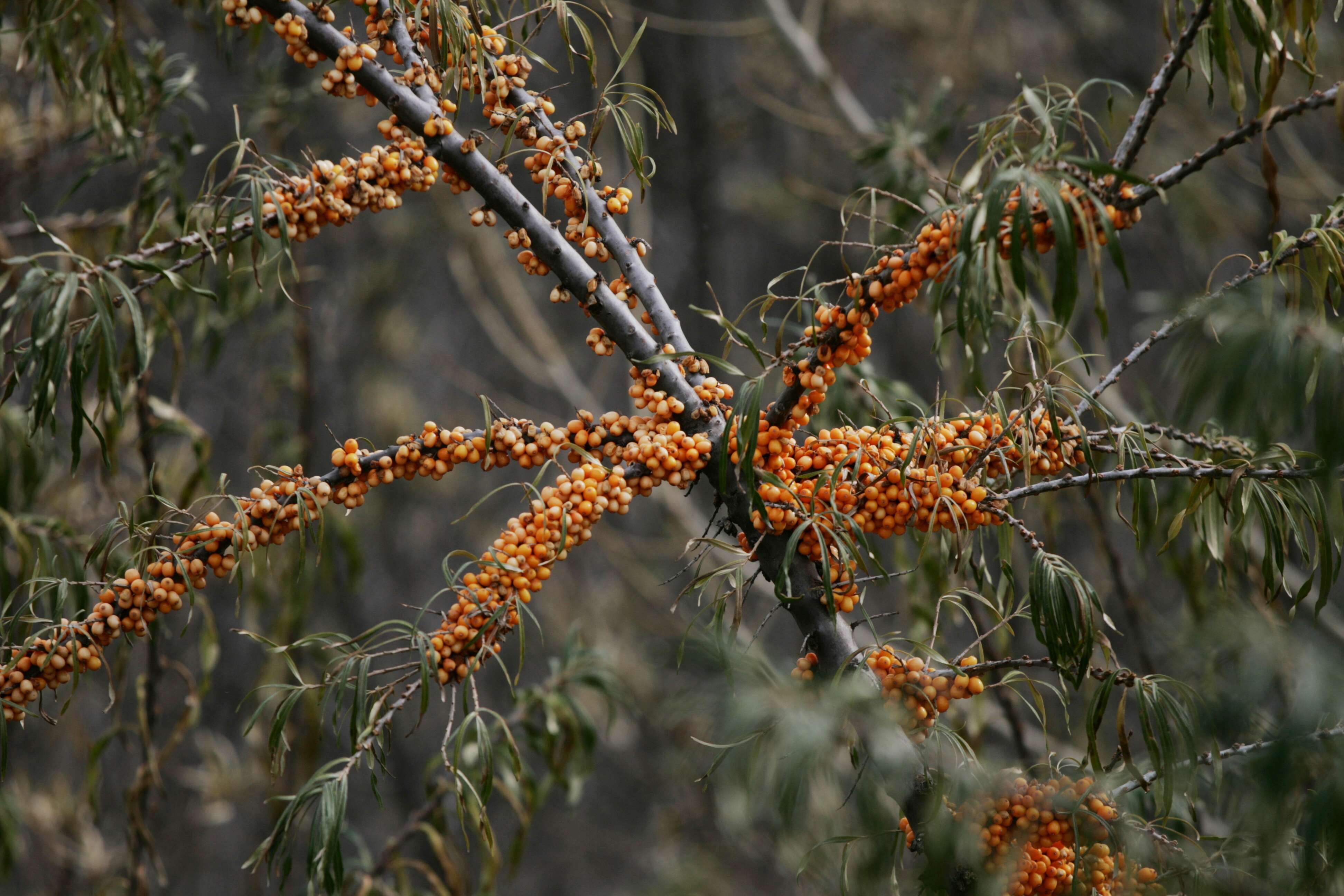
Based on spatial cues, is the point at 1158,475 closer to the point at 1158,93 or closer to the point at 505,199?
the point at 1158,93

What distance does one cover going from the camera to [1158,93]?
22.2 inches

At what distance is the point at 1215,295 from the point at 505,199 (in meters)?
0.49

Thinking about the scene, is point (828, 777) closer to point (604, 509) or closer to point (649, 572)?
point (604, 509)

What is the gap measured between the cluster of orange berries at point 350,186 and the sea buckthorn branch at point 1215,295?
509mm

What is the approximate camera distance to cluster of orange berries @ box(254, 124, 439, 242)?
633 mm

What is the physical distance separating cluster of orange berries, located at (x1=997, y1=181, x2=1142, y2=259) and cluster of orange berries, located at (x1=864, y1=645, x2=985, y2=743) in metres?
0.28

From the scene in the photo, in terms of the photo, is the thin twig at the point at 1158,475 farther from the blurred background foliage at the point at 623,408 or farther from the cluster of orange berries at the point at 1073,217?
the cluster of orange berries at the point at 1073,217

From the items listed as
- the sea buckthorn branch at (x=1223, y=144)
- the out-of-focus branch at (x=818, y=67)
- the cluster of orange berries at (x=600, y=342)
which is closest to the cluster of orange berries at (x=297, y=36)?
the cluster of orange berries at (x=600, y=342)

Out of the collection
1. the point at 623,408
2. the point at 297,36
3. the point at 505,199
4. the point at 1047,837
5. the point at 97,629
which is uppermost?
the point at 297,36

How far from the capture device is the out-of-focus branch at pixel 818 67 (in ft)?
6.46

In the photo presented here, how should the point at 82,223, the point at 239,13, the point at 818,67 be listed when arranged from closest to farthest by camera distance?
the point at 239,13
the point at 82,223
the point at 818,67

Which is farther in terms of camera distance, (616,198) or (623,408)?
(623,408)

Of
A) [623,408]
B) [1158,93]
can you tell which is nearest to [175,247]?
[1158,93]

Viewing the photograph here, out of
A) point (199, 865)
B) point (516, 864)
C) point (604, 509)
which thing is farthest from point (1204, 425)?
point (199, 865)
